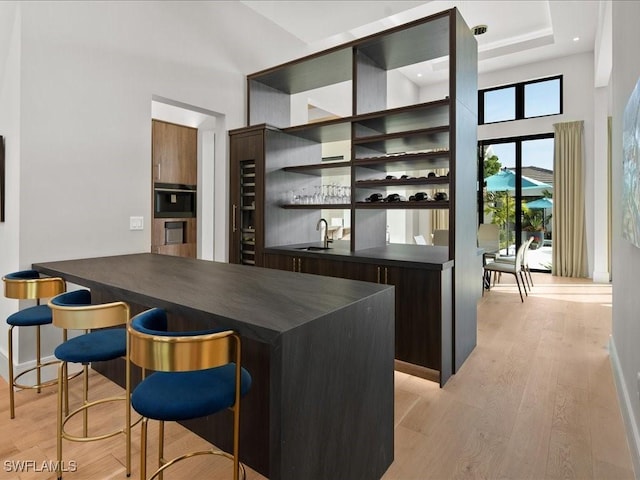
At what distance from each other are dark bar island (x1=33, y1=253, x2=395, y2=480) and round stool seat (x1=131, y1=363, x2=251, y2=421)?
0.66 feet

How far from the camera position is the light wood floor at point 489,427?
72.8 inches

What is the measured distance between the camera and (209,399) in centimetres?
135

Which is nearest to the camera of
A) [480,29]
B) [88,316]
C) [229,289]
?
[88,316]

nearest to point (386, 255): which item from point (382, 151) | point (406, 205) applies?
point (406, 205)

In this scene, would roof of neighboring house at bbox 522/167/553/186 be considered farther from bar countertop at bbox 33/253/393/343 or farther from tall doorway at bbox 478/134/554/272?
bar countertop at bbox 33/253/393/343

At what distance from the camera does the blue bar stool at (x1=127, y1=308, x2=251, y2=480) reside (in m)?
1.24

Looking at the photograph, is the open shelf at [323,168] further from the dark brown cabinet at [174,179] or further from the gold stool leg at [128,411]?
the gold stool leg at [128,411]

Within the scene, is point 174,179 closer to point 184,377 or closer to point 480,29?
point 184,377

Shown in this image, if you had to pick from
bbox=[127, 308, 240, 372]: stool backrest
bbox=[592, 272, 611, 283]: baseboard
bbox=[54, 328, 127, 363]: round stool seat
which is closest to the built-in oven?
bbox=[54, 328, 127, 363]: round stool seat

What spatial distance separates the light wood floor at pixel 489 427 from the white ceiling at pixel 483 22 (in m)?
3.73

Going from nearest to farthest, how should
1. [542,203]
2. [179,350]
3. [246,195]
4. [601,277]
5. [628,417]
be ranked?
1. [179,350]
2. [628,417]
3. [246,195]
4. [601,277]
5. [542,203]

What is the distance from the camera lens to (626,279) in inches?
90.7

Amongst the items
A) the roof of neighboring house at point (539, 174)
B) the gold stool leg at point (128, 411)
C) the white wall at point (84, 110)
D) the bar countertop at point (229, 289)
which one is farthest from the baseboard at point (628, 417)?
the roof of neighboring house at point (539, 174)

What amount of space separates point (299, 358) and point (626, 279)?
2.15m
